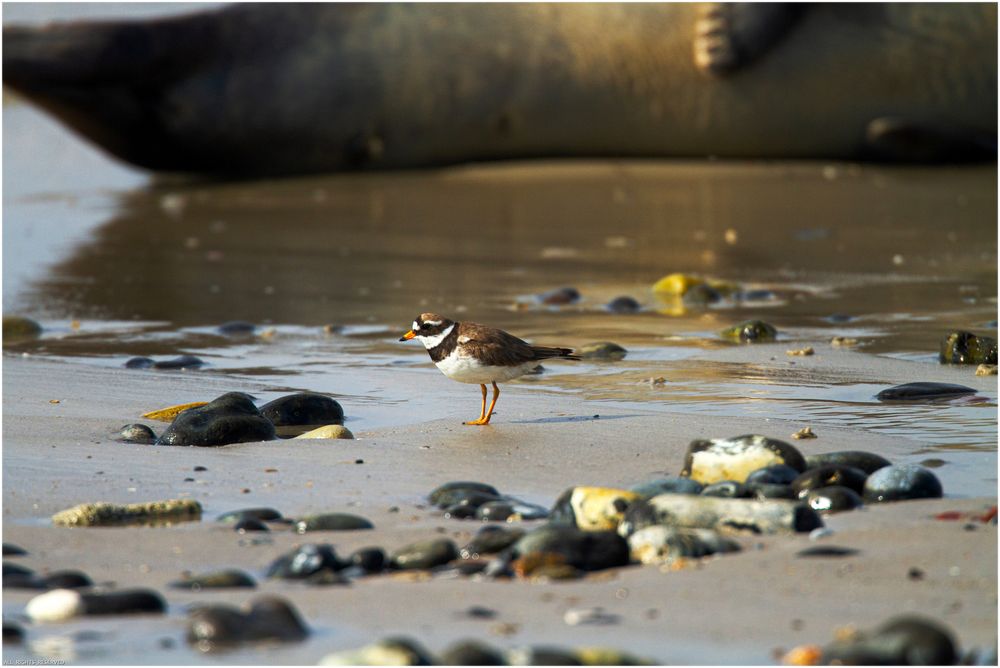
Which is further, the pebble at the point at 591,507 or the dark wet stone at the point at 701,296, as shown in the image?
the dark wet stone at the point at 701,296

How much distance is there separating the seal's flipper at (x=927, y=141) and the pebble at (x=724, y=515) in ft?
27.8

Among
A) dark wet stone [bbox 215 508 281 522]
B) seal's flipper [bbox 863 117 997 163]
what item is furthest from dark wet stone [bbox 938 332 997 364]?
seal's flipper [bbox 863 117 997 163]

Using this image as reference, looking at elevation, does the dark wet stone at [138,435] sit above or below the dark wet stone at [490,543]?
above

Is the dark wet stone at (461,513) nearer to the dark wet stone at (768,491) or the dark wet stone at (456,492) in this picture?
the dark wet stone at (456,492)

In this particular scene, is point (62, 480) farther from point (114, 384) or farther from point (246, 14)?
point (246, 14)

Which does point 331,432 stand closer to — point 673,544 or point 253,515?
point 253,515

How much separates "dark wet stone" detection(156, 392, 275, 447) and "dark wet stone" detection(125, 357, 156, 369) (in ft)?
4.33

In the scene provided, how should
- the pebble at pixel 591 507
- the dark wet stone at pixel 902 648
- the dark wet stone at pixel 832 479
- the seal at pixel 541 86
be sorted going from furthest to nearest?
the seal at pixel 541 86 < the dark wet stone at pixel 832 479 < the pebble at pixel 591 507 < the dark wet stone at pixel 902 648

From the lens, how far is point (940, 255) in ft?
26.0

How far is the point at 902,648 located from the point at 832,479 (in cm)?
117

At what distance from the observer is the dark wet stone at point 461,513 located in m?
3.38

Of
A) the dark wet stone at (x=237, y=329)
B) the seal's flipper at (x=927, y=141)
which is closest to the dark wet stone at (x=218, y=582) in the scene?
the dark wet stone at (x=237, y=329)

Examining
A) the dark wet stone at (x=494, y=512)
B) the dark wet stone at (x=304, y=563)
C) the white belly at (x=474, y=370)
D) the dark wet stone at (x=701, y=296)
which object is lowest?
the dark wet stone at (x=304, y=563)

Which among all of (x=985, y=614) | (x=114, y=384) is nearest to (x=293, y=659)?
(x=985, y=614)
